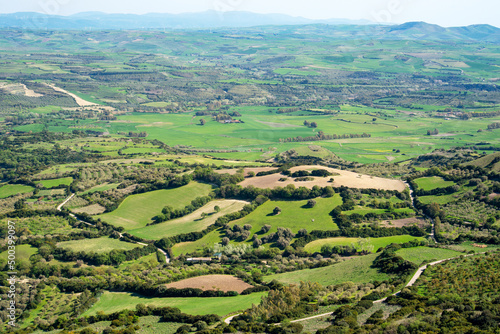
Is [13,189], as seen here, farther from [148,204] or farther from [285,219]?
[285,219]

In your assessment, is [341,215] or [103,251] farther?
[341,215]

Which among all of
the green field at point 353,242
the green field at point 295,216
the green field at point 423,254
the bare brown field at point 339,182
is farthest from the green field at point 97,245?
the green field at point 423,254

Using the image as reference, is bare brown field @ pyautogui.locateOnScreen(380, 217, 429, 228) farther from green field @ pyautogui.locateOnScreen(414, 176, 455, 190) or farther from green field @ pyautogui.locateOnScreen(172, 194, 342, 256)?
green field @ pyautogui.locateOnScreen(414, 176, 455, 190)

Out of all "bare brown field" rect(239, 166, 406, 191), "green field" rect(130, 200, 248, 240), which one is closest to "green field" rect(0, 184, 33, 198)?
"green field" rect(130, 200, 248, 240)

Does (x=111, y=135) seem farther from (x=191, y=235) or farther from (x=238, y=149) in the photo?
(x=191, y=235)

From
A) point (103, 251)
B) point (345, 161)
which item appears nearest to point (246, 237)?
point (103, 251)

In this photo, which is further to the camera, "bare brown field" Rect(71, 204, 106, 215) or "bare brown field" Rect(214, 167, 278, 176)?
"bare brown field" Rect(214, 167, 278, 176)
